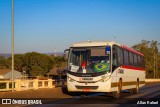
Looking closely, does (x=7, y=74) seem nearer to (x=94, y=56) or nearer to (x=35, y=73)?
(x=35, y=73)

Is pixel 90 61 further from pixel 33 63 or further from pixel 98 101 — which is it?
pixel 33 63

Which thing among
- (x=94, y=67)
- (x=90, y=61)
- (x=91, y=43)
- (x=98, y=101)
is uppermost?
(x=91, y=43)

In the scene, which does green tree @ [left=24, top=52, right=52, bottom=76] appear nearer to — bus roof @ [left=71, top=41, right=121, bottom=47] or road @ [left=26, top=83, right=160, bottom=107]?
road @ [left=26, top=83, right=160, bottom=107]

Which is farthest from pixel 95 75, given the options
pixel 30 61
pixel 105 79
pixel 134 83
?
pixel 30 61

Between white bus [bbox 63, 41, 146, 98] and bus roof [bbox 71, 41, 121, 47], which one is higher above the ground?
bus roof [bbox 71, 41, 121, 47]

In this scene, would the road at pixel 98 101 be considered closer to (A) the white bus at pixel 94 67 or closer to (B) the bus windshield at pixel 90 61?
(A) the white bus at pixel 94 67

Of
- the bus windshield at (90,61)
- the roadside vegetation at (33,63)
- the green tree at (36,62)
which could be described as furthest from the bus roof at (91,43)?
the roadside vegetation at (33,63)

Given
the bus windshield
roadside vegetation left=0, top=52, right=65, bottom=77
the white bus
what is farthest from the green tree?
the bus windshield

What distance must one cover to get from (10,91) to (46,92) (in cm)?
320

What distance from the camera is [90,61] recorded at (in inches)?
822

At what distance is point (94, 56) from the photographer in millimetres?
21000

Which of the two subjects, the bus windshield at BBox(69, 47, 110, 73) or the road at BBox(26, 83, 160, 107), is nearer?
the road at BBox(26, 83, 160, 107)

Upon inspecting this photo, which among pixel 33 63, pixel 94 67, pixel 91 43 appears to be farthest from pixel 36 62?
pixel 94 67

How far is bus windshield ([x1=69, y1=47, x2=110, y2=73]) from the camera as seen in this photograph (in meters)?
20.7
